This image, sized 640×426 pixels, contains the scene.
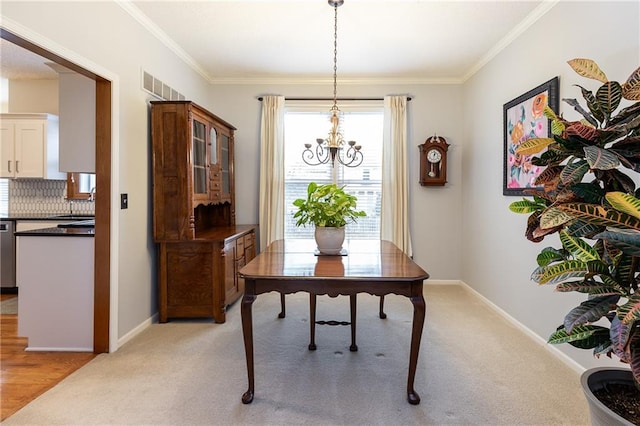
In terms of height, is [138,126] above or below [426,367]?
above

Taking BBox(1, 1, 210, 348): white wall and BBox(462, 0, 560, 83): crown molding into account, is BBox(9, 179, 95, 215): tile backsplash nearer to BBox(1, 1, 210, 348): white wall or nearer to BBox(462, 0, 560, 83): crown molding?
BBox(1, 1, 210, 348): white wall

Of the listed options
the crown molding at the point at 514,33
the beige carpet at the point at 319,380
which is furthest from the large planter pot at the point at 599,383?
the crown molding at the point at 514,33

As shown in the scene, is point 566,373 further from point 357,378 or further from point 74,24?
point 74,24

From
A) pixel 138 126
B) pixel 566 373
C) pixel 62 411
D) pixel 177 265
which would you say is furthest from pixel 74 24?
pixel 566 373

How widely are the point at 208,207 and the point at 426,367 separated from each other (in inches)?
126

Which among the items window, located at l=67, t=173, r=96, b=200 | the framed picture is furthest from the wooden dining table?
window, located at l=67, t=173, r=96, b=200

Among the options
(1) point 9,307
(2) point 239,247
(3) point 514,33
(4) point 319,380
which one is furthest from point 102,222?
(3) point 514,33

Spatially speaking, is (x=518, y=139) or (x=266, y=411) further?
(x=518, y=139)

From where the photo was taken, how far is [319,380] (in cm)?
234

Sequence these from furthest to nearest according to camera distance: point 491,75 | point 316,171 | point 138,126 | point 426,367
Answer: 1. point 316,171
2. point 491,75
3. point 138,126
4. point 426,367

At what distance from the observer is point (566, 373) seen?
244 cm

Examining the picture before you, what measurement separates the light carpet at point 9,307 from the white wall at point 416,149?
8.43 ft

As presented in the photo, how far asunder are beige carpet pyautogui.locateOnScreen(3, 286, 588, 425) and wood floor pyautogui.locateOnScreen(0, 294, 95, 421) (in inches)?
4.1

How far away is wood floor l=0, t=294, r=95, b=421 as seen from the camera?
2.13 metres
